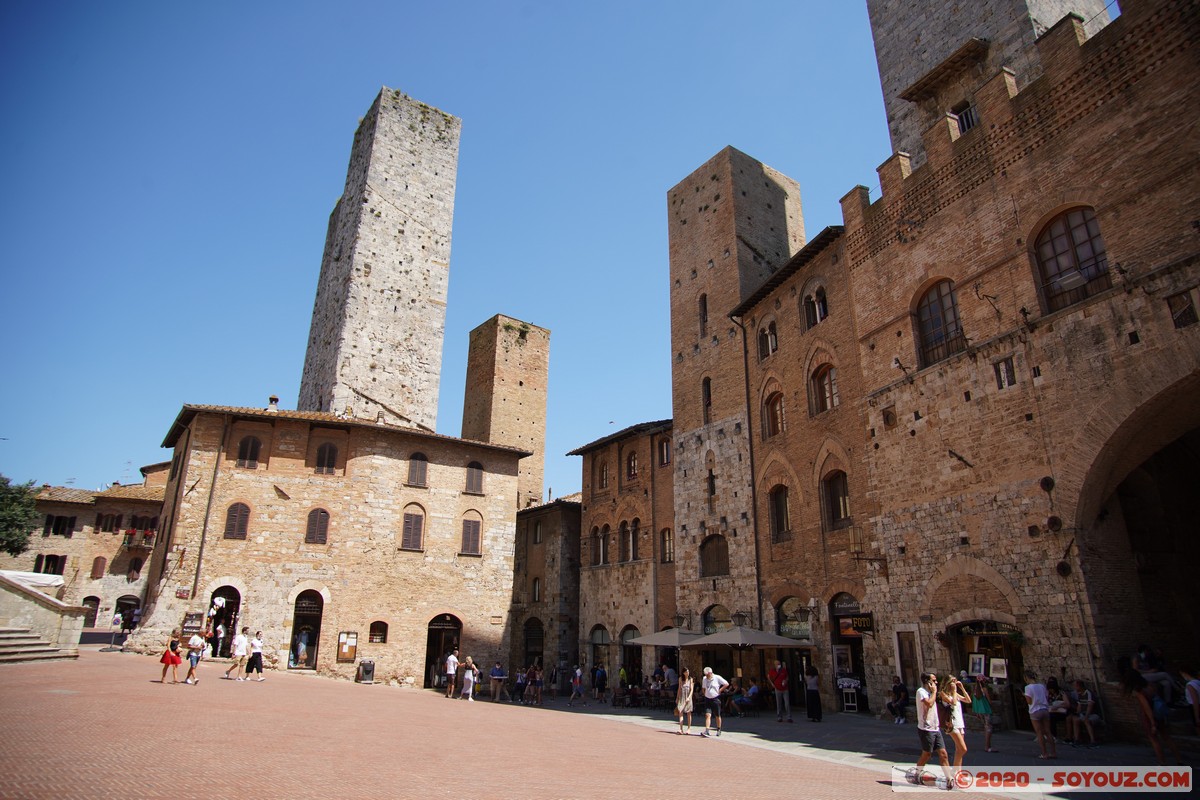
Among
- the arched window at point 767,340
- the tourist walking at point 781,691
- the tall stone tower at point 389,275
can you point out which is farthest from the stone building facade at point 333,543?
the tourist walking at point 781,691

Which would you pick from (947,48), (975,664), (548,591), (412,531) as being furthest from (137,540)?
(947,48)

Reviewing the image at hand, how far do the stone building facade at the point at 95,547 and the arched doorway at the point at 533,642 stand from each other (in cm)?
2247

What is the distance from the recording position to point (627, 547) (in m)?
27.1

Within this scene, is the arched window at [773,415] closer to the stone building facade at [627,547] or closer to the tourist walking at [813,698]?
the stone building facade at [627,547]

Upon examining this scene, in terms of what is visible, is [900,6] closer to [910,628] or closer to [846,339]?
[846,339]

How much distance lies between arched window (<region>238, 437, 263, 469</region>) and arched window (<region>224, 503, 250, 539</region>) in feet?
4.69

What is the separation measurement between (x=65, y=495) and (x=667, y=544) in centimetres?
3566

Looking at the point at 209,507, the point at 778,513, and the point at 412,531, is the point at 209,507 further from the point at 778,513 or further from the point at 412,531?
the point at 778,513

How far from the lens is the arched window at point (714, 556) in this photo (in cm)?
2239

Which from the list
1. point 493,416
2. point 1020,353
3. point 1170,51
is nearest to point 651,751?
point 1020,353

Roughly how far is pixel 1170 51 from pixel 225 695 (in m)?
20.8

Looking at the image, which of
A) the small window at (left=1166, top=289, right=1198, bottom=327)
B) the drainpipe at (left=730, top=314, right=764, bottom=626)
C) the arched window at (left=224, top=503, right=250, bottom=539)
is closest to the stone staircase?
the arched window at (left=224, top=503, right=250, bottom=539)

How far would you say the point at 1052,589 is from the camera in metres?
12.4

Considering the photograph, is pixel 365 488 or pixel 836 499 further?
pixel 365 488
